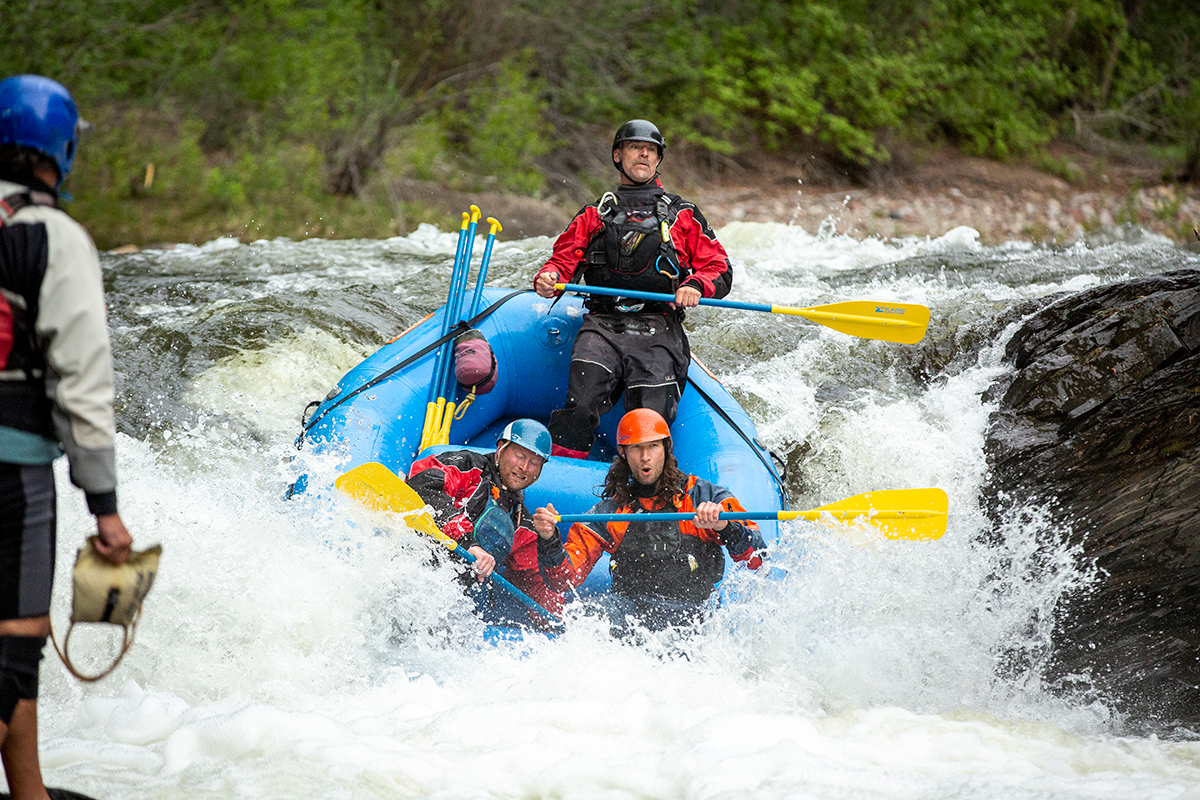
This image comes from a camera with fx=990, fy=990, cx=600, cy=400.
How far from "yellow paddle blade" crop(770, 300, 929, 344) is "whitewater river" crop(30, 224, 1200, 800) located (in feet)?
2.00

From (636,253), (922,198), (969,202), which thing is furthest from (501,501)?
(969,202)

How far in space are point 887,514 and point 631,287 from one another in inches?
52.4

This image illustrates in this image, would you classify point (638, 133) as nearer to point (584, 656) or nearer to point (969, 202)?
point (584, 656)

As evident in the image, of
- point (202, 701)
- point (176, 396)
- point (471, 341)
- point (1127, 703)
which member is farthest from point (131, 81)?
point (1127, 703)

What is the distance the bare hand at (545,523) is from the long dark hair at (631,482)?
0.27 m

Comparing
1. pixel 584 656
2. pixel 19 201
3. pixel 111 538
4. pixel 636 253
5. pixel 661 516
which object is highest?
pixel 636 253

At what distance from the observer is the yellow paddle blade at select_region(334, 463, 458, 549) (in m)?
2.93

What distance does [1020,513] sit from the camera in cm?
354

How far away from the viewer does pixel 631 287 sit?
151 inches

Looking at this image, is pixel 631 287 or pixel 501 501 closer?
pixel 501 501

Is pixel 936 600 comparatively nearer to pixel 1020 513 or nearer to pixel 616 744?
pixel 1020 513

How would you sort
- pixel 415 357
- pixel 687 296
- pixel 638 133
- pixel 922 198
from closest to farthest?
pixel 687 296 → pixel 638 133 → pixel 415 357 → pixel 922 198

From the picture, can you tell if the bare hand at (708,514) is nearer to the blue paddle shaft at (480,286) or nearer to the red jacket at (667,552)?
the red jacket at (667,552)

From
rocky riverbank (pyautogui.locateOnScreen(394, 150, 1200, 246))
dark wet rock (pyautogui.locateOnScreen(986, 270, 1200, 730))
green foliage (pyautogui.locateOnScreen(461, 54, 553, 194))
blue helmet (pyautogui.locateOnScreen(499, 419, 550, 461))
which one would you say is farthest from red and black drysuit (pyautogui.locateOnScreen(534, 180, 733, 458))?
green foliage (pyautogui.locateOnScreen(461, 54, 553, 194))
